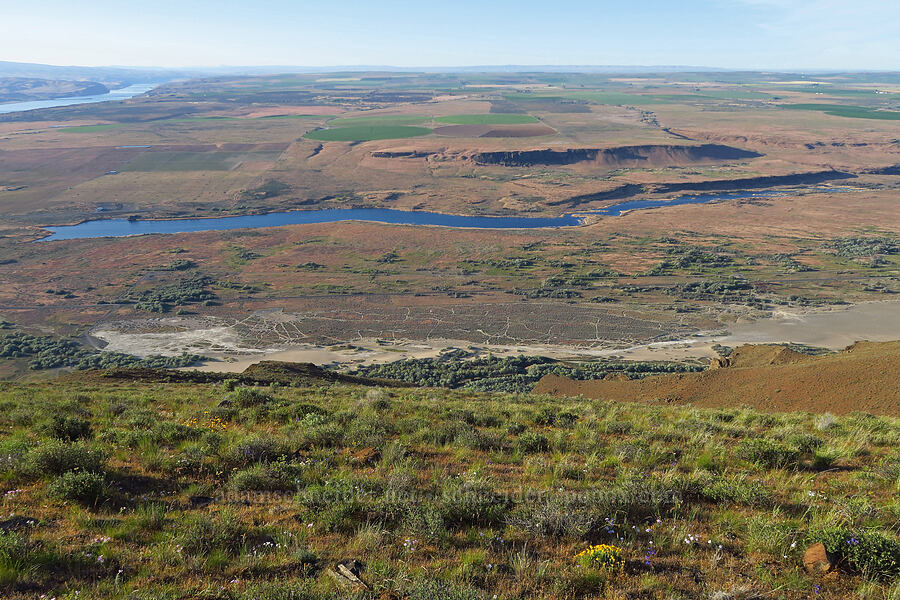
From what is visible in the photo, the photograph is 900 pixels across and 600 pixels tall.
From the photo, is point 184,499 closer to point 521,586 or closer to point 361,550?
point 361,550

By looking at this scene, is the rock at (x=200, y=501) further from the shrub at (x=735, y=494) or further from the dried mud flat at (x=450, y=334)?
the dried mud flat at (x=450, y=334)

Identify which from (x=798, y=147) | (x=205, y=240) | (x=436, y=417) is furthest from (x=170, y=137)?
(x=798, y=147)

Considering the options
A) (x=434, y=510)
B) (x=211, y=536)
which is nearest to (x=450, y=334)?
(x=434, y=510)

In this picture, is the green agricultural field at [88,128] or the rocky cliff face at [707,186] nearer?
the rocky cliff face at [707,186]

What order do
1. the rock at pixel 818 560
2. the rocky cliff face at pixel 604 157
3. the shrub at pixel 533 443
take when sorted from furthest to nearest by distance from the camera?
the rocky cliff face at pixel 604 157, the shrub at pixel 533 443, the rock at pixel 818 560

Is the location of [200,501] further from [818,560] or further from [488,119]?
[488,119]

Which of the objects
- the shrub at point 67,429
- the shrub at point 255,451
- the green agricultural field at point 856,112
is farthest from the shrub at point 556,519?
the green agricultural field at point 856,112

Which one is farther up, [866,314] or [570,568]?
[570,568]
